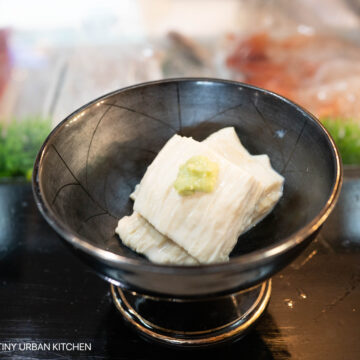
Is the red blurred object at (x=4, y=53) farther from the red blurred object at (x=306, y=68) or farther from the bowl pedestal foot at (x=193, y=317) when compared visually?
the bowl pedestal foot at (x=193, y=317)

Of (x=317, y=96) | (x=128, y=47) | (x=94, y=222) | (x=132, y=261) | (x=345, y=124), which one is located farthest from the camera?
(x=128, y=47)

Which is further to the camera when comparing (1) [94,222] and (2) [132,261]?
(1) [94,222]

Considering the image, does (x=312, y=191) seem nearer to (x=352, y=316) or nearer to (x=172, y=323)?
(x=352, y=316)

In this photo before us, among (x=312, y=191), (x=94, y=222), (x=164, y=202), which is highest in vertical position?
(x=312, y=191)

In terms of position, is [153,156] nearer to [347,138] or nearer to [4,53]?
[347,138]

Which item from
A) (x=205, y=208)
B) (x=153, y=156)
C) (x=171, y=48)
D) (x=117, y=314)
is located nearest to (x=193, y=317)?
(x=117, y=314)

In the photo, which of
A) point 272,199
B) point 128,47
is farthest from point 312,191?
point 128,47

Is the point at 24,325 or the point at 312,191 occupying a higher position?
the point at 312,191

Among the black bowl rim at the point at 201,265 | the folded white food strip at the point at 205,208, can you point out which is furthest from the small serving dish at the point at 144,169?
the folded white food strip at the point at 205,208
